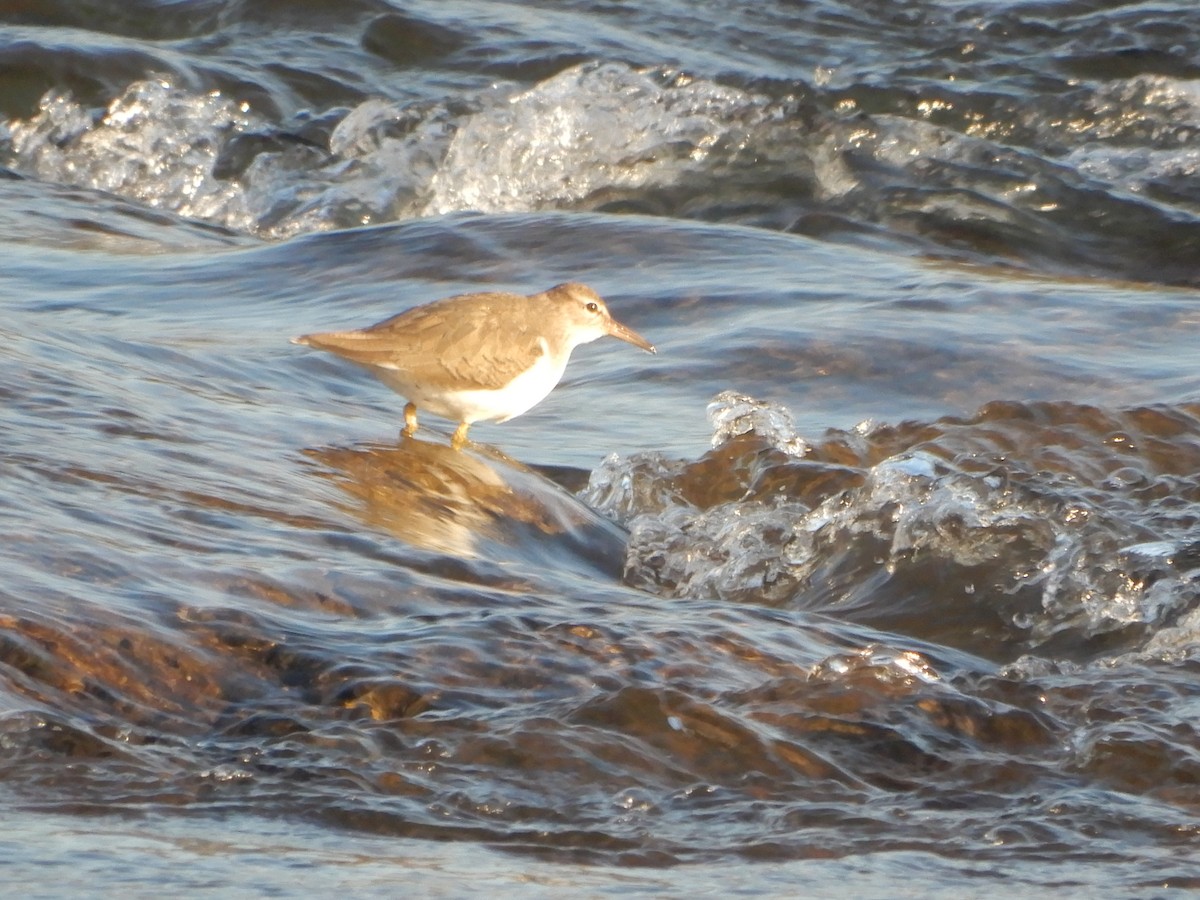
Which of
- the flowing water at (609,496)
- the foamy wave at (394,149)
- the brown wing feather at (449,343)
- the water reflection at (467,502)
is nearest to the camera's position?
the flowing water at (609,496)

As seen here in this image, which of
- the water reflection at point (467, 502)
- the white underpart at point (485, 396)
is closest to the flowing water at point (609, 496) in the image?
the water reflection at point (467, 502)

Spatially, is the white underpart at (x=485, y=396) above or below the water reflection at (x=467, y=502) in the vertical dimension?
above

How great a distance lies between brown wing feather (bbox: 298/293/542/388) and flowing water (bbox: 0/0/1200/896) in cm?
27

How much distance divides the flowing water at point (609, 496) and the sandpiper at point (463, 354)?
0.58ft

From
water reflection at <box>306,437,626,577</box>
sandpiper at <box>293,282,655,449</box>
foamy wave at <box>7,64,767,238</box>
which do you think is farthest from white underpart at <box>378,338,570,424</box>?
foamy wave at <box>7,64,767,238</box>

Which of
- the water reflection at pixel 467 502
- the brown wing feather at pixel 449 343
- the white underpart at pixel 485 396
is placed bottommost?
the water reflection at pixel 467 502

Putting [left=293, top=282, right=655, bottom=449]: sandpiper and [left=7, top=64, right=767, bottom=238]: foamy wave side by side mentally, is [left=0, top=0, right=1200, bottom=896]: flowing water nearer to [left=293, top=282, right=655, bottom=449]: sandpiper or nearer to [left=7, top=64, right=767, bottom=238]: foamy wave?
[left=7, top=64, right=767, bottom=238]: foamy wave

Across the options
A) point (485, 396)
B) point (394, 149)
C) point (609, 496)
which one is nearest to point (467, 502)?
point (485, 396)

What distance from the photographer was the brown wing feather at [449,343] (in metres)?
6.41

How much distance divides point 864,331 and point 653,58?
6.52 metres

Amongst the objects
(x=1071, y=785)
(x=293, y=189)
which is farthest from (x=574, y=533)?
(x=293, y=189)

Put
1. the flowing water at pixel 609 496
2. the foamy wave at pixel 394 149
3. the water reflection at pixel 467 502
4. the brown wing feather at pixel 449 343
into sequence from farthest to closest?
the foamy wave at pixel 394 149, the brown wing feather at pixel 449 343, the water reflection at pixel 467 502, the flowing water at pixel 609 496

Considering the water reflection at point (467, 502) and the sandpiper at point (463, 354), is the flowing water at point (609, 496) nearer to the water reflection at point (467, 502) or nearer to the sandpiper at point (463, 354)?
the water reflection at point (467, 502)

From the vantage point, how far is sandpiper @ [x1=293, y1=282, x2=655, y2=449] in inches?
253
